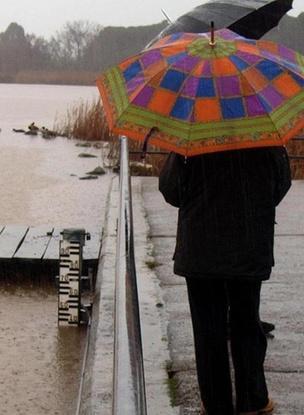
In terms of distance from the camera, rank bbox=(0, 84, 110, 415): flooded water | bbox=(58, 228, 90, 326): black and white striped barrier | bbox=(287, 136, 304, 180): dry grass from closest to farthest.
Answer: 1. bbox=(0, 84, 110, 415): flooded water
2. bbox=(58, 228, 90, 326): black and white striped barrier
3. bbox=(287, 136, 304, 180): dry grass

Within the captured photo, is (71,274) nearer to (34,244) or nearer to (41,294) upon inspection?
(41,294)

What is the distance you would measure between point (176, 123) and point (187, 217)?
372mm

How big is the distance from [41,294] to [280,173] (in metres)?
5.03

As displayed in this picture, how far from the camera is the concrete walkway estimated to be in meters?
3.95

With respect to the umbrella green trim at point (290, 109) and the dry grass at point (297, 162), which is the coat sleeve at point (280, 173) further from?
the dry grass at point (297, 162)

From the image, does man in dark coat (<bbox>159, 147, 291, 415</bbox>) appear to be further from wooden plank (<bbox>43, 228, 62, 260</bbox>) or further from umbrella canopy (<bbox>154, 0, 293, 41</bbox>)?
wooden plank (<bbox>43, 228, 62, 260</bbox>)

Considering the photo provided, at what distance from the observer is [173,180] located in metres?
3.34

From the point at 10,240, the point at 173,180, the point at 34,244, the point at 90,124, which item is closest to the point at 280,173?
the point at 173,180

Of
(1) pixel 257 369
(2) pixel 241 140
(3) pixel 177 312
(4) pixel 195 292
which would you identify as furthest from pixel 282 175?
(3) pixel 177 312

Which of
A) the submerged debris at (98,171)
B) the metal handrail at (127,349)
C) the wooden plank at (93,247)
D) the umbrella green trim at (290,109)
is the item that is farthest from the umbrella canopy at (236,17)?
the submerged debris at (98,171)

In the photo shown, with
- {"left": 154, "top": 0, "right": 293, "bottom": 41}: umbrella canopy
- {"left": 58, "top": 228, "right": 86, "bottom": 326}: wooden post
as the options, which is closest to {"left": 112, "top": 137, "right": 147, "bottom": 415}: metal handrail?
{"left": 154, "top": 0, "right": 293, "bottom": 41}: umbrella canopy

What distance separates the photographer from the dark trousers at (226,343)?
3.44 meters

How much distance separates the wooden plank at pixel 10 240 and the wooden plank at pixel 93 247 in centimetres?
71

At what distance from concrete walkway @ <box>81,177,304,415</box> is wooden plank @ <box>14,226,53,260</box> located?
752 millimetres
